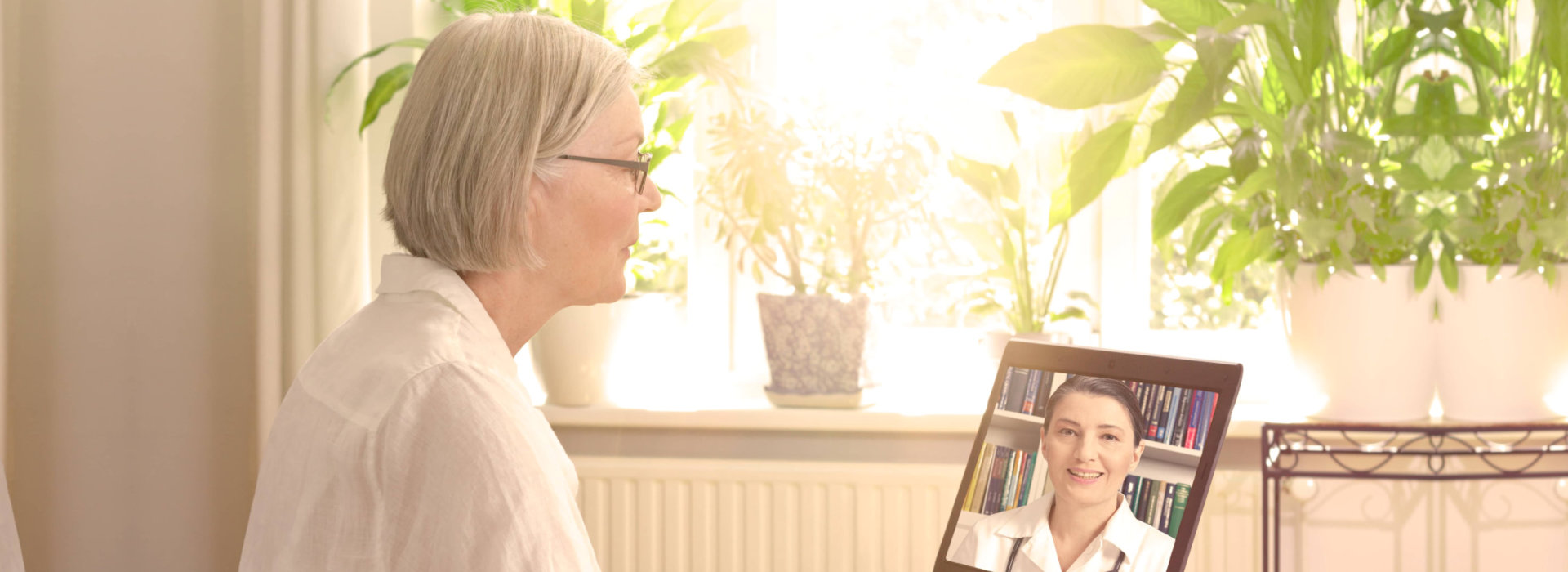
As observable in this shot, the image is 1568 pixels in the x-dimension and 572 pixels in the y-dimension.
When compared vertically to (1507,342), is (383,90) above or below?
above

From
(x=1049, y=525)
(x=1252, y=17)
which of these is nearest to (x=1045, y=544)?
(x=1049, y=525)

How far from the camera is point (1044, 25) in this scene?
228 centimetres

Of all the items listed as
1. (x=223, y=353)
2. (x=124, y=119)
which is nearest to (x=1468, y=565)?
(x=223, y=353)

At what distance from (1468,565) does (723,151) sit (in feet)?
4.71

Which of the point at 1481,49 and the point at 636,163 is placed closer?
the point at 636,163

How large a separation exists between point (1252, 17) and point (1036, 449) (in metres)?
0.87

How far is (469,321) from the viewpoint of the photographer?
34.2 inches

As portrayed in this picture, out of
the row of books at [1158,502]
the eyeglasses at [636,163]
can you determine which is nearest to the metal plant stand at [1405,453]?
the row of books at [1158,502]

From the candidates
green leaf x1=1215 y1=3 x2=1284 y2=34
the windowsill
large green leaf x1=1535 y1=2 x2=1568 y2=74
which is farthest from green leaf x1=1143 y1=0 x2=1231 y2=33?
the windowsill

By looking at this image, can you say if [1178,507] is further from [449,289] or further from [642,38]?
[642,38]

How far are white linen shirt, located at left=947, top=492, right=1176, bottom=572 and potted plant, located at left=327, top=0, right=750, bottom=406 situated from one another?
941mm

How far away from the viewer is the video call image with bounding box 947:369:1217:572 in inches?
45.4

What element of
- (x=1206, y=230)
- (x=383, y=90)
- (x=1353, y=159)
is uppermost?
(x=383, y=90)

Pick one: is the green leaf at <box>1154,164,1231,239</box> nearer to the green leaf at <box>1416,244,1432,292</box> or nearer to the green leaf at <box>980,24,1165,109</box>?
the green leaf at <box>980,24,1165,109</box>
